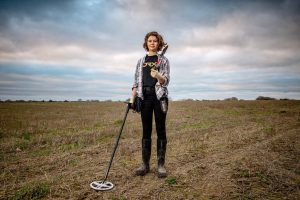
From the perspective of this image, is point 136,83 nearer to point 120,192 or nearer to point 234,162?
point 120,192

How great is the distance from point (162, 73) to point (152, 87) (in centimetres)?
38

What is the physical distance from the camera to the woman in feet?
19.9


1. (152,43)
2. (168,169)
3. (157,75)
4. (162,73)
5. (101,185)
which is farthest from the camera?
(168,169)

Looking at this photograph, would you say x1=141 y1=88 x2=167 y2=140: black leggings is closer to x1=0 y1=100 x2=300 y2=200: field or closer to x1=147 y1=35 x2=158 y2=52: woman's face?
x1=147 y1=35 x2=158 y2=52: woman's face

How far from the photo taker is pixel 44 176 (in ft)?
21.0

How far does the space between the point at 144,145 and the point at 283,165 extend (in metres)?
3.56

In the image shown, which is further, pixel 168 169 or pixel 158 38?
pixel 168 169

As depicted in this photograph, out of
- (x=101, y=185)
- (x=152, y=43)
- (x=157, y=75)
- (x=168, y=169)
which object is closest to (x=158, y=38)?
(x=152, y=43)

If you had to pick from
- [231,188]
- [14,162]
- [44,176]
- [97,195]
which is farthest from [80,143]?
[231,188]

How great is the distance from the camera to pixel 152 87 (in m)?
6.11

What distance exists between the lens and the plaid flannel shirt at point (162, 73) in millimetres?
5980

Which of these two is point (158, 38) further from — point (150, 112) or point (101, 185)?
point (101, 185)

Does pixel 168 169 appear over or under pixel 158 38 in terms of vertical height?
under

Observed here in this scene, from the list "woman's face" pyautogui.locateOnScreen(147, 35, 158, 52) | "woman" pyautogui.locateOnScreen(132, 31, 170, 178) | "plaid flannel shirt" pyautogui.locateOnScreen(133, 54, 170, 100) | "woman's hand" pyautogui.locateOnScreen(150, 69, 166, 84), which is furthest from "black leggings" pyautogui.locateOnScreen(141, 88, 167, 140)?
"woman's face" pyautogui.locateOnScreen(147, 35, 158, 52)
